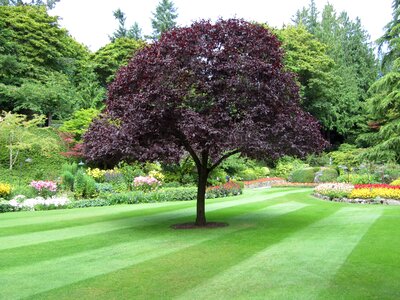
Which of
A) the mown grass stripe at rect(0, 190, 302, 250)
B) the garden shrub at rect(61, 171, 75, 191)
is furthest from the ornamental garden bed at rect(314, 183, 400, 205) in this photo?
the garden shrub at rect(61, 171, 75, 191)

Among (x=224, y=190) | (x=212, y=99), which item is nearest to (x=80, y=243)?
(x=212, y=99)

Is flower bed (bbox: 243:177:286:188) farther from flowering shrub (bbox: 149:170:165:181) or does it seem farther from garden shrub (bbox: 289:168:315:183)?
flowering shrub (bbox: 149:170:165:181)

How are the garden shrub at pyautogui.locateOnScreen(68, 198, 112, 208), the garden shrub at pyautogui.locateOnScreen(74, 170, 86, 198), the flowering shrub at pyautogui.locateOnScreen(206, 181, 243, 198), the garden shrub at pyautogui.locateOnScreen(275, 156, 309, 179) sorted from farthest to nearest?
the garden shrub at pyautogui.locateOnScreen(275, 156, 309, 179) < the flowering shrub at pyautogui.locateOnScreen(206, 181, 243, 198) < the garden shrub at pyautogui.locateOnScreen(74, 170, 86, 198) < the garden shrub at pyautogui.locateOnScreen(68, 198, 112, 208)

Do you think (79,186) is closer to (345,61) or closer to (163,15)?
(163,15)

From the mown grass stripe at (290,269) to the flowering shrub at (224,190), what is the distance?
34.9 feet

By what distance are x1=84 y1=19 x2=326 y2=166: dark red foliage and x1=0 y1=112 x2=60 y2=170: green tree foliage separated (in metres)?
14.4

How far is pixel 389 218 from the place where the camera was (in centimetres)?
1152

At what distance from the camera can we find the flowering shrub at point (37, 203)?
50.5 ft

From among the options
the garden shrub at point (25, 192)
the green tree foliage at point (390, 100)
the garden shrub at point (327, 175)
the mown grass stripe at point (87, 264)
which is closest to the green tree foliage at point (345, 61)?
the garden shrub at point (327, 175)

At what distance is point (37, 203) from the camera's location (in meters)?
15.7

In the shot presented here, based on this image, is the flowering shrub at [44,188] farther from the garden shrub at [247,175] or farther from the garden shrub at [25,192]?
the garden shrub at [247,175]

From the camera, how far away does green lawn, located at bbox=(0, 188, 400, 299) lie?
531 centimetres

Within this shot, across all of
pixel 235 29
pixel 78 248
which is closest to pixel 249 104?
pixel 235 29

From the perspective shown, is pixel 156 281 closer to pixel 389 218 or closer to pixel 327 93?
pixel 389 218
